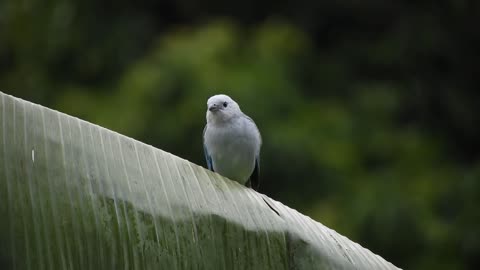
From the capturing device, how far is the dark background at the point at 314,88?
44.1ft

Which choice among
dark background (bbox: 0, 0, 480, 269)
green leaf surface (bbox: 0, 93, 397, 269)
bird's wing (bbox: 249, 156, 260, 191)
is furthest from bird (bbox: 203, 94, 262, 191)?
dark background (bbox: 0, 0, 480, 269)

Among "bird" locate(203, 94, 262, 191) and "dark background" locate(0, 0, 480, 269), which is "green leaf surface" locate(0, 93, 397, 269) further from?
"dark background" locate(0, 0, 480, 269)

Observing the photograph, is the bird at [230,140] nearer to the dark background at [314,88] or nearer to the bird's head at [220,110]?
the bird's head at [220,110]

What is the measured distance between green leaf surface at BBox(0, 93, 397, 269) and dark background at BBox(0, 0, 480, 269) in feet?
26.1

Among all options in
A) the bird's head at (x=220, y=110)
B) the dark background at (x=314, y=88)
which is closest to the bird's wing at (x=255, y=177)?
the bird's head at (x=220, y=110)

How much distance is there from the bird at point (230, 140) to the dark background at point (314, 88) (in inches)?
232

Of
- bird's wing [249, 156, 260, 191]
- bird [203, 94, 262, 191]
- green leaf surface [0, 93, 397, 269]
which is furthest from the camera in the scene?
bird's wing [249, 156, 260, 191]

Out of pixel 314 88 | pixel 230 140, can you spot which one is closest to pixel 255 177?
pixel 230 140

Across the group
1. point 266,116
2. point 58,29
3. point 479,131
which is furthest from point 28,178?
point 479,131

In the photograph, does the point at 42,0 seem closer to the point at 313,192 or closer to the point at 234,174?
the point at 313,192

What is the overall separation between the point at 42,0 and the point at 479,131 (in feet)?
22.3

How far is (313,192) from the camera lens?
13.7m

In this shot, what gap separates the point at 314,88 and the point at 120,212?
11.8 meters

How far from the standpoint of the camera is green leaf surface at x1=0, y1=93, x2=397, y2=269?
14.2 ft
